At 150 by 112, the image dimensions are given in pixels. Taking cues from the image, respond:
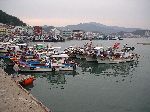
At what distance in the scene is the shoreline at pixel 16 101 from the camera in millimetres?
20061

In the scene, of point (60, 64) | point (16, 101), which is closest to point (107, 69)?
point (60, 64)

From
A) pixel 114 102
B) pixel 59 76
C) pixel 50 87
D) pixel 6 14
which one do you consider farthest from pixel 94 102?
pixel 6 14

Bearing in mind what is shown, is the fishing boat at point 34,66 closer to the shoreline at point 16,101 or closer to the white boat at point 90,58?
the shoreline at point 16,101

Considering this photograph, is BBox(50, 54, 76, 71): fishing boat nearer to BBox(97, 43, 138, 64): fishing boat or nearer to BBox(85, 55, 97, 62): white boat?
BBox(97, 43, 138, 64): fishing boat

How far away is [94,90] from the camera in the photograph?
33062 mm

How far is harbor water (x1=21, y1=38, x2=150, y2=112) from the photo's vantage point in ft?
85.5

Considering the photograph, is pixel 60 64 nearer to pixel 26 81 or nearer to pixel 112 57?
pixel 26 81

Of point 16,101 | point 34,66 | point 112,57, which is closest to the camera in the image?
point 16,101

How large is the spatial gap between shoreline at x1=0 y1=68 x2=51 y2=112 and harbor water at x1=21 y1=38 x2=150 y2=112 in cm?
279

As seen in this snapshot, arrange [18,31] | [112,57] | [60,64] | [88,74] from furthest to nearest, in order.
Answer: [18,31], [112,57], [88,74], [60,64]

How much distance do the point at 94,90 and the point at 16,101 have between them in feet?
42.7

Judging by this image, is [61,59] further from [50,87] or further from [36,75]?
[50,87]

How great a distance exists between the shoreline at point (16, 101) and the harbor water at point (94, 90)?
2792 millimetres

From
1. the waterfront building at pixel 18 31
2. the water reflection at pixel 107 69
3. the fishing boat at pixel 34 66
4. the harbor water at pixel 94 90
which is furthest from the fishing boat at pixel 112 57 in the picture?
the waterfront building at pixel 18 31
